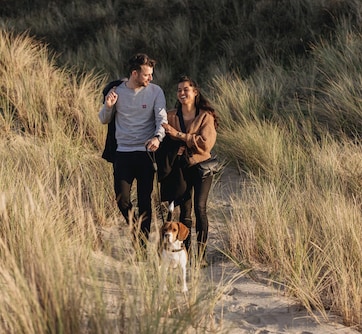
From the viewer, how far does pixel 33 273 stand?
2455mm

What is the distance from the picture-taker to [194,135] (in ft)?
14.8

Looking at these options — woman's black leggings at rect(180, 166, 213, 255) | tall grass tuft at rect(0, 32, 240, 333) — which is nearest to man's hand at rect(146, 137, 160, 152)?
woman's black leggings at rect(180, 166, 213, 255)

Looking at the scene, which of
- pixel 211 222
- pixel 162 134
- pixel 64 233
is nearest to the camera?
pixel 64 233

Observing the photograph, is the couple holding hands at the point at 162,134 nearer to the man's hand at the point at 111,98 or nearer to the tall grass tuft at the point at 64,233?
the man's hand at the point at 111,98

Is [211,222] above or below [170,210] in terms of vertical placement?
below

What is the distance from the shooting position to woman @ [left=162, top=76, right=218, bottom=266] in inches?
178

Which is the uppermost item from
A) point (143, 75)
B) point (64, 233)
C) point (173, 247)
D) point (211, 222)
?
point (143, 75)

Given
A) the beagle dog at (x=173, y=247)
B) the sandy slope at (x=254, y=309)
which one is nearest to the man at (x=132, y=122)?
the beagle dog at (x=173, y=247)

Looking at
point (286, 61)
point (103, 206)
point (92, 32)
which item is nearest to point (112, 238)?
point (103, 206)

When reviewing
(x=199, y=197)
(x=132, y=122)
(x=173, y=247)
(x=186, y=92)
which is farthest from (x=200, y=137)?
(x=173, y=247)

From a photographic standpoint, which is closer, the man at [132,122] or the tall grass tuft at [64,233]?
the tall grass tuft at [64,233]

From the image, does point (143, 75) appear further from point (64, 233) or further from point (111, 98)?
point (64, 233)

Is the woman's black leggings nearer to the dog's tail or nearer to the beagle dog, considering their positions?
the dog's tail

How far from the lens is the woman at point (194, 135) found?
452cm
